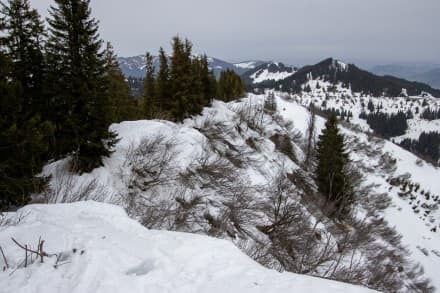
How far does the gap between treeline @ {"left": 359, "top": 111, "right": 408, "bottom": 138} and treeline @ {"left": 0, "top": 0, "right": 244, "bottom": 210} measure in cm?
16847

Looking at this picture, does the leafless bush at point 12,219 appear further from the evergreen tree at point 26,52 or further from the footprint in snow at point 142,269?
the evergreen tree at point 26,52

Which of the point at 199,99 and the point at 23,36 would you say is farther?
the point at 199,99

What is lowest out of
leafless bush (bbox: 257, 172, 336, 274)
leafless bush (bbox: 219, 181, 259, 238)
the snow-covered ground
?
the snow-covered ground

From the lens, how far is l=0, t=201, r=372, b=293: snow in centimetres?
278

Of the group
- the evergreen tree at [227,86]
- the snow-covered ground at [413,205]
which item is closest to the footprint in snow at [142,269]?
the snow-covered ground at [413,205]

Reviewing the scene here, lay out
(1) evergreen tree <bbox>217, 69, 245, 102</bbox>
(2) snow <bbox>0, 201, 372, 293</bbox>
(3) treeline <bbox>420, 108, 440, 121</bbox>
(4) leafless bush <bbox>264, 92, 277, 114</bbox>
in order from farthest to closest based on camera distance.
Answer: (3) treeline <bbox>420, 108, 440, 121</bbox>
(4) leafless bush <bbox>264, 92, 277, 114</bbox>
(1) evergreen tree <bbox>217, 69, 245, 102</bbox>
(2) snow <bbox>0, 201, 372, 293</bbox>

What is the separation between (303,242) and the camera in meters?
10.0

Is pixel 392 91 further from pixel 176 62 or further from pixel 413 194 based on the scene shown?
pixel 176 62

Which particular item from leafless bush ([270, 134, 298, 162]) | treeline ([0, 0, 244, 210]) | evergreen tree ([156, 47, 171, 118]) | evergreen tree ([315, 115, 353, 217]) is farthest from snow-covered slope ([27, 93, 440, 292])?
leafless bush ([270, 134, 298, 162])

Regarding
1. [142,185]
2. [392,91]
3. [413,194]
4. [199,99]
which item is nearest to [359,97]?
[392,91]

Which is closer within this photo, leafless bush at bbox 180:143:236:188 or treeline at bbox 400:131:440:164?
leafless bush at bbox 180:143:236:188

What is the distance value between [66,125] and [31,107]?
3.20 meters

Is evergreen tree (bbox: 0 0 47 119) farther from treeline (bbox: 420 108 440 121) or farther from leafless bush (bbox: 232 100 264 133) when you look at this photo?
treeline (bbox: 420 108 440 121)

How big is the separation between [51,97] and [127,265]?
10.9 metres
